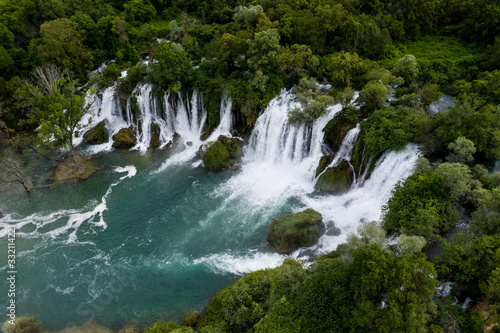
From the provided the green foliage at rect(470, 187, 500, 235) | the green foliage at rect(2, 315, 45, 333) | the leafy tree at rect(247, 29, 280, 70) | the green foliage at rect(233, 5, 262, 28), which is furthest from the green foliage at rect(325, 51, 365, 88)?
the green foliage at rect(2, 315, 45, 333)

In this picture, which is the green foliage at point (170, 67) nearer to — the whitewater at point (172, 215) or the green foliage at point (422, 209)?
the whitewater at point (172, 215)

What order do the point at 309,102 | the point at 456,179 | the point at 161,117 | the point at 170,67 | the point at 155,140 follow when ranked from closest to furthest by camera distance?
the point at 456,179 → the point at 309,102 → the point at 170,67 → the point at 155,140 → the point at 161,117

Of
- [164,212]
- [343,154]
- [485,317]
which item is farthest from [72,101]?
[485,317]

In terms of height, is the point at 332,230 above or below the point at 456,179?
below

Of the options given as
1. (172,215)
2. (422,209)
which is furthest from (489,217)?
(172,215)

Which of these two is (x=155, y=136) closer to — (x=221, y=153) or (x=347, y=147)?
(x=221, y=153)

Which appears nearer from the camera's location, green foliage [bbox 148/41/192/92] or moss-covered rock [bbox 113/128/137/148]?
green foliage [bbox 148/41/192/92]

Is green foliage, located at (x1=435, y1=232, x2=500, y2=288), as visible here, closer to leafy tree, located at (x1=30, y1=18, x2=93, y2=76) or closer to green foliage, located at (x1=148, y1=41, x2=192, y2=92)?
green foliage, located at (x1=148, y1=41, x2=192, y2=92)

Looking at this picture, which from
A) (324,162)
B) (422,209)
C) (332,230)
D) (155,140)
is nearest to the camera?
(422,209)
